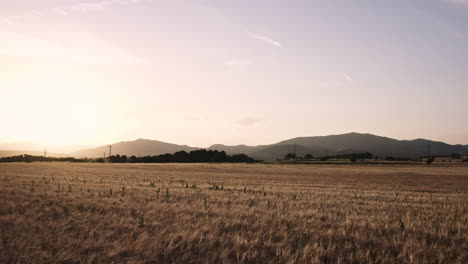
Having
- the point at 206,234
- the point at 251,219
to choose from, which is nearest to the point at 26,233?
the point at 206,234

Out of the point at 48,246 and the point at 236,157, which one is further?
the point at 236,157

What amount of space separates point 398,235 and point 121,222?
660 cm

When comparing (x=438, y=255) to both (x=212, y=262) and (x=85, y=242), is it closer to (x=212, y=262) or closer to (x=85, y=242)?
(x=212, y=262)

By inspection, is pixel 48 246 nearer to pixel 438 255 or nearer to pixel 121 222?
pixel 121 222

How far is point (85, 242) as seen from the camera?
616 cm

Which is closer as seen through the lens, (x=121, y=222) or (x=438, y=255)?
(x=438, y=255)

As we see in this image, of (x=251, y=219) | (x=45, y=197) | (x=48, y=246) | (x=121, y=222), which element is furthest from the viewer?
(x=45, y=197)

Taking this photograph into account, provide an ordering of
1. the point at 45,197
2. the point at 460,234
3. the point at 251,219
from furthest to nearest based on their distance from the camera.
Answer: the point at 45,197
the point at 251,219
the point at 460,234

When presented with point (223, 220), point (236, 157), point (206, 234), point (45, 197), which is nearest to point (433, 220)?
point (223, 220)

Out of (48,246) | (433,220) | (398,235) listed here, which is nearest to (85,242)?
(48,246)

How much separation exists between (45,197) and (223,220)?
8.19 metres

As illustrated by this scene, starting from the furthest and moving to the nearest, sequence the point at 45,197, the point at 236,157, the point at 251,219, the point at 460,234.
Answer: the point at 236,157
the point at 45,197
the point at 251,219
the point at 460,234

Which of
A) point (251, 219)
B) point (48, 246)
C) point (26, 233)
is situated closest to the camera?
point (48, 246)

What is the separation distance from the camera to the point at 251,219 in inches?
340
